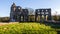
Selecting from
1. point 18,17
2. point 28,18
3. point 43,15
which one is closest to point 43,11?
point 43,15

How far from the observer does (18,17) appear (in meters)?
46.0

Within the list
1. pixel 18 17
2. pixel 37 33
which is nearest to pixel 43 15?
pixel 18 17

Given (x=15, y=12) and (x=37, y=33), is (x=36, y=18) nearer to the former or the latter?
(x=15, y=12)

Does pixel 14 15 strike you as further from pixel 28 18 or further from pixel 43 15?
pixel 43 15

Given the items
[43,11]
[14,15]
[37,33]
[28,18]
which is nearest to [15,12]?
[14,15]

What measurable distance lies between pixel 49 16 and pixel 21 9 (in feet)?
30.9

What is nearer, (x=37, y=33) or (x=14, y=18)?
(x=37, y=33)

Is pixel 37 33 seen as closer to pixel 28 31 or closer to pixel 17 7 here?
pixel 28 31

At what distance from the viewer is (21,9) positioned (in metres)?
47.0

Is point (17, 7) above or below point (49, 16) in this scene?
above

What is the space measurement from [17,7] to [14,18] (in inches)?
157

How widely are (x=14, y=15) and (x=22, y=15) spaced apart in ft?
8.44

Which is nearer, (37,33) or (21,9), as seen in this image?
(37,33)

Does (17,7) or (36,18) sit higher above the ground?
(17,7)
